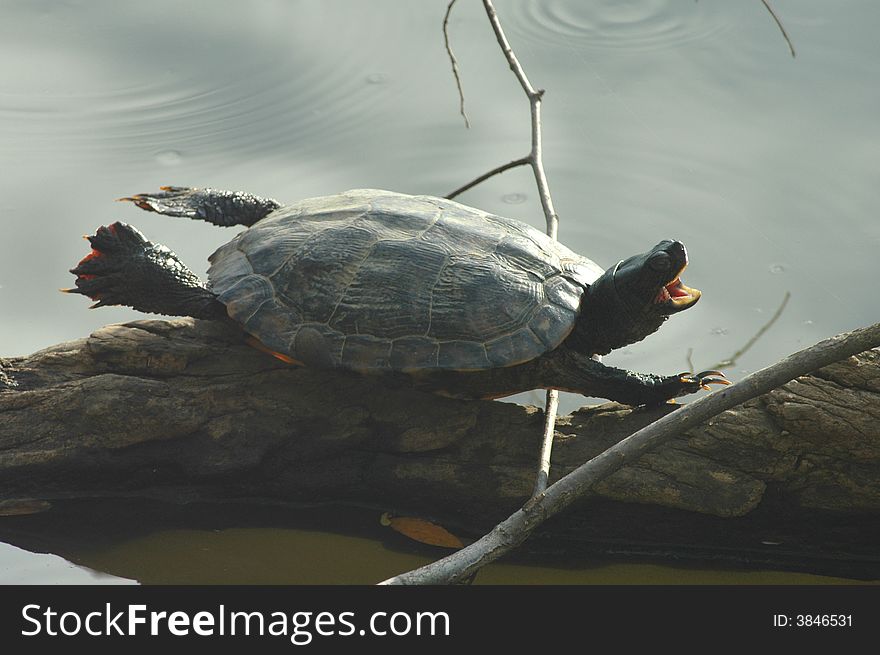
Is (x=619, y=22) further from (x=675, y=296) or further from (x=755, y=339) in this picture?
(x=675, y=296)

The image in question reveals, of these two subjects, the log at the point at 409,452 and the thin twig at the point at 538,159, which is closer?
the log at the point at 409,452

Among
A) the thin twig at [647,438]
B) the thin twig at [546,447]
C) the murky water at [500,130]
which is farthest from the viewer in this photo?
the murky water at [500,130]

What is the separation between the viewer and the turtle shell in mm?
2732

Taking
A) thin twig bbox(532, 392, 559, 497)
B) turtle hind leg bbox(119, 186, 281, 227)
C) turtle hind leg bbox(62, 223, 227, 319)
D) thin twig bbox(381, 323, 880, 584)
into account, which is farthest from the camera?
turtle hind leg bbox(119, 186, 281, 227)

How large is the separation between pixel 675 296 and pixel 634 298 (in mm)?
195

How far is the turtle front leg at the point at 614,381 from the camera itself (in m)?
2.79

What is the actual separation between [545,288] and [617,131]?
2.10m

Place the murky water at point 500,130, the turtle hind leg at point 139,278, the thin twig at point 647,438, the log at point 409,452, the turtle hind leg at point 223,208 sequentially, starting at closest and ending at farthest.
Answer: the thin twig at point 647,438 → the log at point 409,452 → the turtle hind leg at point 139,278 → the turtle hind leg at point 223,208 → the murky water at point 500,130

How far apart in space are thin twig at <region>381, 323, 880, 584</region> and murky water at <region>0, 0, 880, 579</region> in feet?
3.85

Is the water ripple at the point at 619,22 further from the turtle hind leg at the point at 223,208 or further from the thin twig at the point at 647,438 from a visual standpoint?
the thin twig at the point at 647,438

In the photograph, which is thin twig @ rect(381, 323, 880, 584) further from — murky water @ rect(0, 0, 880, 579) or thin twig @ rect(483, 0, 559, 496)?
murky water @ rect(0, 0, 880, 579)

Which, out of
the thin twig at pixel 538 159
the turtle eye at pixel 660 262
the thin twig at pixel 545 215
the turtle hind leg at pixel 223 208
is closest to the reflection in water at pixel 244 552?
the thin twig at pixel 545 215

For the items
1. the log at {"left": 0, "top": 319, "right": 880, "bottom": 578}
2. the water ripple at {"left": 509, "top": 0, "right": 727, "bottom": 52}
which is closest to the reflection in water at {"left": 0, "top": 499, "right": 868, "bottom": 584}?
the log at {"left": 0, "top": 319, "right": 880, "bottom": 578}

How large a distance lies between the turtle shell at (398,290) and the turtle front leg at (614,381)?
13 centimetres
